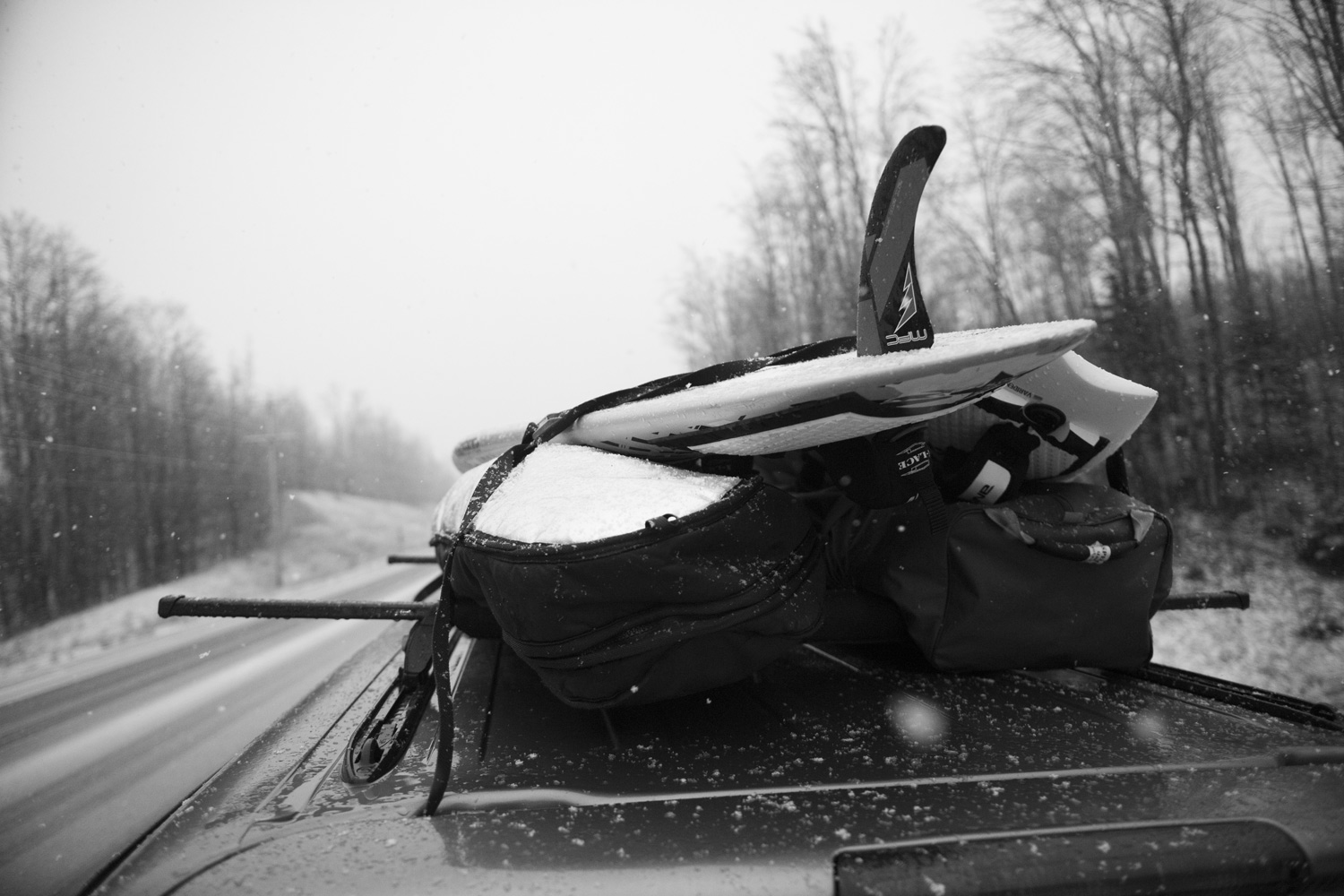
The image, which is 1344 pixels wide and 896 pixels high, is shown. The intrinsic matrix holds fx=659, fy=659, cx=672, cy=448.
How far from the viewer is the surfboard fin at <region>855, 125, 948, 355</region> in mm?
1007

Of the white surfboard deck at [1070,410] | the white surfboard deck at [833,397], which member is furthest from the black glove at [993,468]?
the white surfboard deck at [833,397]

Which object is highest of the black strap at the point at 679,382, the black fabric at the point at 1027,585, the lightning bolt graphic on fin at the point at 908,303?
the lightning bolt graphic on fin at the point at 908,303

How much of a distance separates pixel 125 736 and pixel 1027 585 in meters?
6.61

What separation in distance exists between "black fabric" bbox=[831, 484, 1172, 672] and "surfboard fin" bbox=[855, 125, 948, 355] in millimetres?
337

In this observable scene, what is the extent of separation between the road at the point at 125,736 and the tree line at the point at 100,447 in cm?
1577

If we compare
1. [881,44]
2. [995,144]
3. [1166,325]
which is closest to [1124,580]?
[1166,325]

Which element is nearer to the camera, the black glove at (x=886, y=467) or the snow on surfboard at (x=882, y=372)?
the snow on surfboard at (x=882, y=372)

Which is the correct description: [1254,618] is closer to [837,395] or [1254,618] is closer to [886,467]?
[886,467]

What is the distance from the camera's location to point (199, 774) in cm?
388

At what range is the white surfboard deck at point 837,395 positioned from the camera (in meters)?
0.96

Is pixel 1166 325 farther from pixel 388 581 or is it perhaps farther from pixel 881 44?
pixel 388 581

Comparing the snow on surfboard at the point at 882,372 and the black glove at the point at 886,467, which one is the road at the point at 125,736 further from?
the black glove at the point at 886,467

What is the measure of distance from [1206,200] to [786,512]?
11.6 meters

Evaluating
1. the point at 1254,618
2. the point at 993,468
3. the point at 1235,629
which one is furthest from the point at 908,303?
the point at 1254,618
